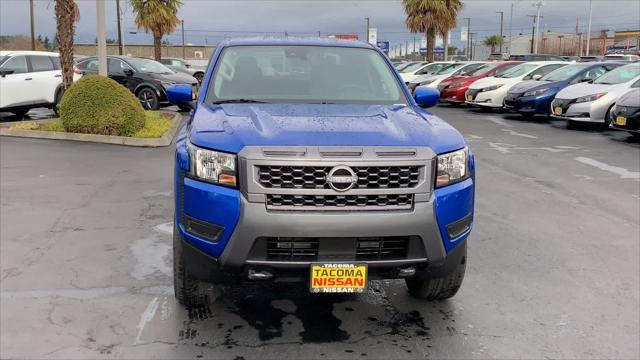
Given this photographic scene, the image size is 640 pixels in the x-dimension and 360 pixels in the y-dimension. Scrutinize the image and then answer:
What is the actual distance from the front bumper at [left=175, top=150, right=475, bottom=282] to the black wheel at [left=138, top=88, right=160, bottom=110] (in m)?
14.0

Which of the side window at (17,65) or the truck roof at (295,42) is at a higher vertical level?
the truck roof at (295,42)

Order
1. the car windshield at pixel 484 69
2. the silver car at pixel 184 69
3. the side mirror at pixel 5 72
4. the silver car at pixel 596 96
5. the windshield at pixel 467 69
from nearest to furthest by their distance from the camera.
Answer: the silver car at pixel 596 96 → the side mirror at pixel 5 72 → the car windshield at pixel 484 69 → the windshield at pixel 467 69 → the silver car at pixel 184 69

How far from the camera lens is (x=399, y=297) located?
4367 millimetres

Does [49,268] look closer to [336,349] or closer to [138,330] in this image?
[138,330]

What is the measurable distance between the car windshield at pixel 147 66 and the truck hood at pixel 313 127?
543 inches

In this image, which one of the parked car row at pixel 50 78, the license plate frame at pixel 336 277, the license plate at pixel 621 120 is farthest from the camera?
the parked car row at pixel 50 78

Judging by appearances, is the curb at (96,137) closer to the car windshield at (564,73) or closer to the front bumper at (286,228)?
the front bumper at (286,228)

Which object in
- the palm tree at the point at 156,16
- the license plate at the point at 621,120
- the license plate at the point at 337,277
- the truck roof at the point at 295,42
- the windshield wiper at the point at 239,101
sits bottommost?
the license plate at the point at 337,277

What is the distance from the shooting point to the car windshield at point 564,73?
16562 millimetres

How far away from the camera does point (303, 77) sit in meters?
4.73

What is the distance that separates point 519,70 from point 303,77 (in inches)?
644

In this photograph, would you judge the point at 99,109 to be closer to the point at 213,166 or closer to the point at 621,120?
the point at 213,166

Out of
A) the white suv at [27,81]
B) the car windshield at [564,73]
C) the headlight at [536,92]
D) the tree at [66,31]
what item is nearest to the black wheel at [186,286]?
the tree at [66,31]

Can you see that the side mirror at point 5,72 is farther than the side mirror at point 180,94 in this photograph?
Yes
